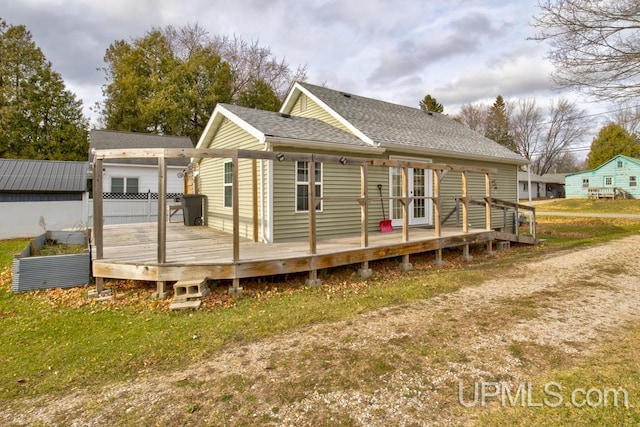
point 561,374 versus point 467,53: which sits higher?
point 467,53

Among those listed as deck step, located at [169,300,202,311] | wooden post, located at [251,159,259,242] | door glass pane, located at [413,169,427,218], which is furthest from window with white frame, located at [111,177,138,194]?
deck step, located at [169,300,202,311]

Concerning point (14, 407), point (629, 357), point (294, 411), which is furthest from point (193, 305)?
point (629, 357)

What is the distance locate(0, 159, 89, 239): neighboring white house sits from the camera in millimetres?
14188

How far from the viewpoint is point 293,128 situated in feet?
28.3

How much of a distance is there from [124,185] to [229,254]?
12.4 m

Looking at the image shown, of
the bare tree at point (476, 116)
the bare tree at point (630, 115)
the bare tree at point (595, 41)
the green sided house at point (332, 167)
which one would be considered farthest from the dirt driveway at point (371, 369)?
the bare tree at point (476, 116)

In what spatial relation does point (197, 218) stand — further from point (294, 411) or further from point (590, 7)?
point (590, 7)

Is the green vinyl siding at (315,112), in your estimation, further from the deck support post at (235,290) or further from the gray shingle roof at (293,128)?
the deck support post at (235,290)

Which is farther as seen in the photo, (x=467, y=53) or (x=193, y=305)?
(x=467, y=53)

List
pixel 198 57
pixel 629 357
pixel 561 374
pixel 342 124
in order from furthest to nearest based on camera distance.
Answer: pixel 198 57 → pixel 342 124 → pixel 629 357 → pixel 561 374

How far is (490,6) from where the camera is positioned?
404 inches

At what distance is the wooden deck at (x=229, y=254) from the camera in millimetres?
5340

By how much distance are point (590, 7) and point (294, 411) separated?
15.1 meters

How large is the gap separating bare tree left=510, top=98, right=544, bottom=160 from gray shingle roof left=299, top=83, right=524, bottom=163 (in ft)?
129
